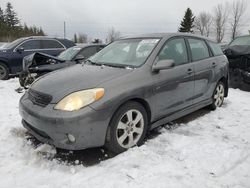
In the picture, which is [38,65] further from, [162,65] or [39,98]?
[162,65]

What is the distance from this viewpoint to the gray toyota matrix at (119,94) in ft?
10.2

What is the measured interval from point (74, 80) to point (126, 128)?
95cm

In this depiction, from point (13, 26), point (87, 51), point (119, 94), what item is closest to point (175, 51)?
point (119, 94)

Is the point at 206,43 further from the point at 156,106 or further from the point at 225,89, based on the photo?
the point at 156,106

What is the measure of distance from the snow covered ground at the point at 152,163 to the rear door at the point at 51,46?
6.70 m

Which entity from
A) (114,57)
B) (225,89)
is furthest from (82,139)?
(225,89)

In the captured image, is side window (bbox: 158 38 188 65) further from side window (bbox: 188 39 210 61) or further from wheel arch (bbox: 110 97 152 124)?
wheel arch (bbox: 110 97 152 124)

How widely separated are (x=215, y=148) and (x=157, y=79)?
1282mm

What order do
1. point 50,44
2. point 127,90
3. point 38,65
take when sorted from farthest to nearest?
point 50,44 → point 38,65 → point 127,90

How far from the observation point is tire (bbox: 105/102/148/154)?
10.9ft

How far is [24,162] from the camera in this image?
326 cm

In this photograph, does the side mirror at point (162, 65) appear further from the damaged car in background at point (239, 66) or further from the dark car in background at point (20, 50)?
the dark car in background at point (20, 50)

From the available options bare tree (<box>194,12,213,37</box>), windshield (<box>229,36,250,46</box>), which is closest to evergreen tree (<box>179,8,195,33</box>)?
bare tree (<box>194,12,213,37</box>)

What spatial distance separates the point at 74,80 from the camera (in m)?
3.52
